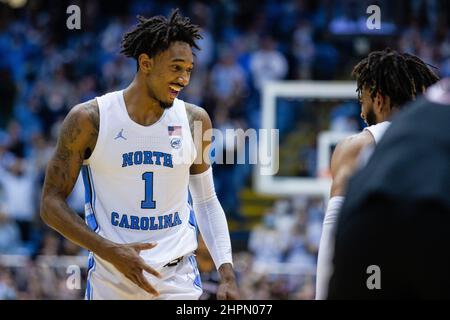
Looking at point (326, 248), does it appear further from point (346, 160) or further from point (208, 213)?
point (208, 213)

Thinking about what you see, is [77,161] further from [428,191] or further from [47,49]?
[47,49]

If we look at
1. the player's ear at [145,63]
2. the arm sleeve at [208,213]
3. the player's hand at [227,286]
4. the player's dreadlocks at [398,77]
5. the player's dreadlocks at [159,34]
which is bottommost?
the player's hand at [227,286]

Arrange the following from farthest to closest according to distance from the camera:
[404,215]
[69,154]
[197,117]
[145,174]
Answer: [197,117]
[145,174]
[69,154]
[404,215]

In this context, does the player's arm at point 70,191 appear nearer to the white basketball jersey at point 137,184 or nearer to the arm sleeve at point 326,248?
the white basketball jersey at point 137,184

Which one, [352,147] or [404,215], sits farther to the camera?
[352,147]

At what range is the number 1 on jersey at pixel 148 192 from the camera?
16.9 ft

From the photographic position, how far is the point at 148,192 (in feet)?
17.0

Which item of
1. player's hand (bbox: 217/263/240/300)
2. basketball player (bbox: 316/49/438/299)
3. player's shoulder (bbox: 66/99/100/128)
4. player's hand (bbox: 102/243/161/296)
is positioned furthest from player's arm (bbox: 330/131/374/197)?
player's shoulder (bbox: 66/99/100/128)

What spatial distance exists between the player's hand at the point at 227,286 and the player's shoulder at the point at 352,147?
885mm

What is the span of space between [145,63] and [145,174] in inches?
25.5

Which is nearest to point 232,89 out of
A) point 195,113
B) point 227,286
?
point 195,113

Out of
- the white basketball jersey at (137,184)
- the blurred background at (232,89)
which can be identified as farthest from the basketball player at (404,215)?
the blurred background at (232,89)
